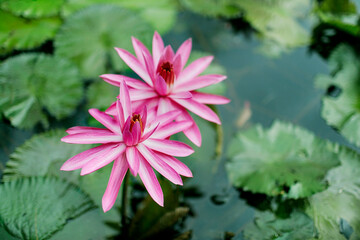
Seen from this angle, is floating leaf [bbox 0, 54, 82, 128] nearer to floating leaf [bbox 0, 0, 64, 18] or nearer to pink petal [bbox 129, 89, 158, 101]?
floating leaf [bbox 0, 0, 64, 18]

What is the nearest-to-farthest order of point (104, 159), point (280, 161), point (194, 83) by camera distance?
point (104, 159) < point (194, 83) < point (280, 161)

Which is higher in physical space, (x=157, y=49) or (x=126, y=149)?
(x=157, y=49)

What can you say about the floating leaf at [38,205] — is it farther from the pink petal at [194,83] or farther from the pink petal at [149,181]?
the pink petal at [194,83]

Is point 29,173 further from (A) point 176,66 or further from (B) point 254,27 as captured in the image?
(B) point 254,27

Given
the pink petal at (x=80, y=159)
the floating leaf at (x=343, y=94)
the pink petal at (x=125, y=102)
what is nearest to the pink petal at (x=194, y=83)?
the pink petal at (x=125, y=102)

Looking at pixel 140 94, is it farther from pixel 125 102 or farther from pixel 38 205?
pixel 38 205

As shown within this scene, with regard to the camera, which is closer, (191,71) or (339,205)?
(191,71)

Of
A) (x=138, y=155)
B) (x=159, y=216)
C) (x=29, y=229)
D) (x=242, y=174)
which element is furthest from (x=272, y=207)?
(x=29, y=229)

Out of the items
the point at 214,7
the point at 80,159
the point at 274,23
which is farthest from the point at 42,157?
the point at 274,23
